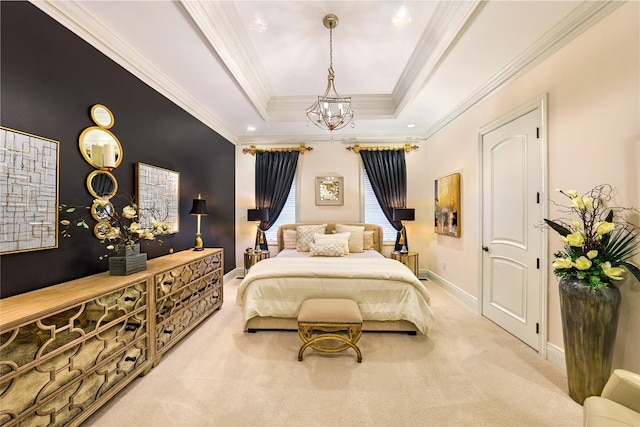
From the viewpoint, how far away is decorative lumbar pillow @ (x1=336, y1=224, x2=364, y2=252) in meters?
4.50

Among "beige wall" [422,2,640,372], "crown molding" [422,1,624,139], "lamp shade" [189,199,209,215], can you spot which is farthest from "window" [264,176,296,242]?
"beige wall" [422,2,640,372]

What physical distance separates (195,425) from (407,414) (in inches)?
55.0

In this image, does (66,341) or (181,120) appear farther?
(181,120)

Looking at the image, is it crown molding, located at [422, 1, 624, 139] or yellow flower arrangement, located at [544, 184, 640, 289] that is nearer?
yellow flower arrangement, located at [544, 184, 640, 289]

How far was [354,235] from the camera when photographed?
4582mm

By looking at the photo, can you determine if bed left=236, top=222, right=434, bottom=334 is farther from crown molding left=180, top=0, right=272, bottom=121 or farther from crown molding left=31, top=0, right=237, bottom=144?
crown molding left=31, top=0, right=237, bottom=144

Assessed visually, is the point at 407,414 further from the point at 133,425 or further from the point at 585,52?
the point at 585,52

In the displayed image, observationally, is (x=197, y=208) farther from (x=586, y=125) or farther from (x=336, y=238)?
(x=586, y=125)

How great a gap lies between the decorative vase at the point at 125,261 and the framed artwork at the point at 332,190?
3.48 meters

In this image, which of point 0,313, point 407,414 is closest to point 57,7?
point 0,313

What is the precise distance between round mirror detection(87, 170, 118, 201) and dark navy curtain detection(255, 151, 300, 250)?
290 centimetres

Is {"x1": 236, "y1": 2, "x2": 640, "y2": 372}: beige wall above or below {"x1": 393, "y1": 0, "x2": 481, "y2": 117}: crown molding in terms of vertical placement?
below

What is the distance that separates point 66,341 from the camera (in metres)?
1.54

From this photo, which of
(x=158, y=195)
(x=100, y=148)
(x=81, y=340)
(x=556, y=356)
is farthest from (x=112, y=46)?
(x=556, y=356)
